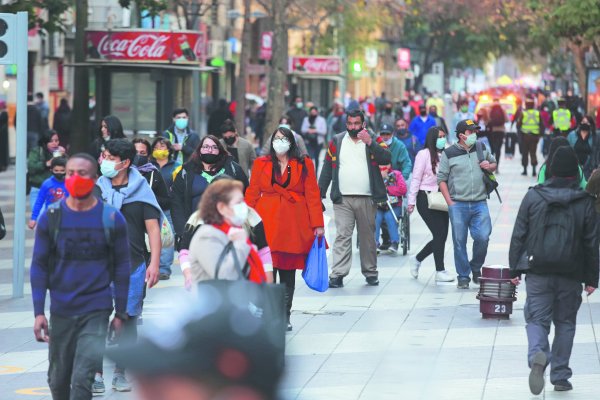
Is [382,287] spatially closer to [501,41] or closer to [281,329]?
[281,329]

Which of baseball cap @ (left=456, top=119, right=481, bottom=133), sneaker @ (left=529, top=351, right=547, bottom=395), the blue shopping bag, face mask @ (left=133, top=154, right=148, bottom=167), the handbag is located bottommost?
sneaker @ (left=529, top=351, right=547, bottom=395)

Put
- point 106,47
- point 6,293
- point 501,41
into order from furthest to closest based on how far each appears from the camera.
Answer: point 501,41, point 106,47, point 6,293

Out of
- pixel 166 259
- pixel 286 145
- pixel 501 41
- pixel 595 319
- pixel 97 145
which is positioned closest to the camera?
pixel 286 145

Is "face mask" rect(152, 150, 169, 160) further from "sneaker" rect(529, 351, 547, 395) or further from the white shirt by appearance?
"sneaker" rect(529, 351, 547, 395)

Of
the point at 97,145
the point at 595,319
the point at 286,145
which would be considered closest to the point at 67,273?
the point at 286,145

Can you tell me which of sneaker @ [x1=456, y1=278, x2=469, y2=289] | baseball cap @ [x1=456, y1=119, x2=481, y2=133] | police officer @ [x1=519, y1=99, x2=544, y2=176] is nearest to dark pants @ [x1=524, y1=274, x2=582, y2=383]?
baseball cap @ [x1=456, y1=119, x2=481, y2=133]

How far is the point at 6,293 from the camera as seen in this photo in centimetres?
1464

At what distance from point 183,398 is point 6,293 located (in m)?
9.74

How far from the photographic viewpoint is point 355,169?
1499 cm

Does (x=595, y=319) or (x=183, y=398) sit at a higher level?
(x=183, y=398)

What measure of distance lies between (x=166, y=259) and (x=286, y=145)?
4232mm

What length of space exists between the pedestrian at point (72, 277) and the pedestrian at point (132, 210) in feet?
5.69

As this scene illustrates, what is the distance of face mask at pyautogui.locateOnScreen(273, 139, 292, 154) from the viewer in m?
12.0

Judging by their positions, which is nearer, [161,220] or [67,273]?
[67,273]
